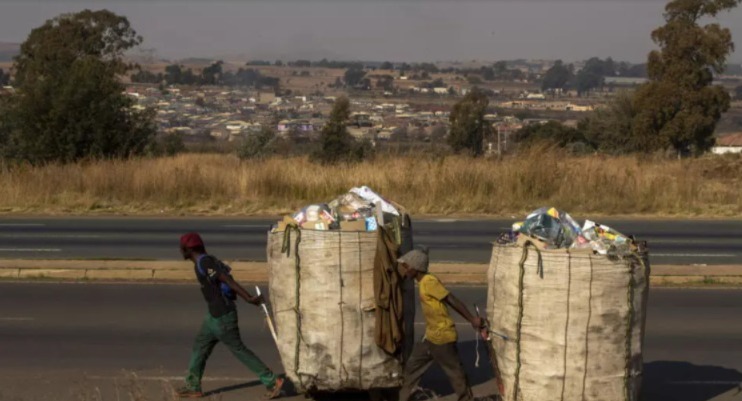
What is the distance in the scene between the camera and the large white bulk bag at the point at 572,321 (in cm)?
687

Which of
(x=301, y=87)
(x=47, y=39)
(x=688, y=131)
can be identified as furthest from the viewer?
(x=301, y=87)

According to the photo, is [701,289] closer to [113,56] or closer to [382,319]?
[382,319]

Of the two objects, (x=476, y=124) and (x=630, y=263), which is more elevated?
(x=630, y=263)

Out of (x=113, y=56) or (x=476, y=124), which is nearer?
(x=476, y=124)

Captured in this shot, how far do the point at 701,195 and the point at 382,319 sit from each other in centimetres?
1954

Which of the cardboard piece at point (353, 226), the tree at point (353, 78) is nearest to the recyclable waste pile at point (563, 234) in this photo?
the cardboard piece at point (353, 226)

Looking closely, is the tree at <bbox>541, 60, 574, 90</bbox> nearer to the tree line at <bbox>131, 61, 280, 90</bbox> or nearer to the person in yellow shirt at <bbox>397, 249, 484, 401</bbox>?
the tree line at <bbox>131, 61, 280, 90</bbox>

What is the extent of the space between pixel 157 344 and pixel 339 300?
316 centimetres

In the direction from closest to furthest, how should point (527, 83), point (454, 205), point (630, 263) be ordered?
1. point (630, 263)
2. point (454, 205)
3. point (527, 83)

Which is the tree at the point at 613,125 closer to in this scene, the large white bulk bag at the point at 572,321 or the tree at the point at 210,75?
the large white bulk bag at the point at 572,321

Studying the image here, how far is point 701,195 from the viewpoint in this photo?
25.6 m

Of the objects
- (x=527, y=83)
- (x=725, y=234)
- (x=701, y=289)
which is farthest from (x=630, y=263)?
(x=527, y=83)

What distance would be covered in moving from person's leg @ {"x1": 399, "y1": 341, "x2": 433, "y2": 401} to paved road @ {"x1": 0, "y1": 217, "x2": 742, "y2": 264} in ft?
27.3

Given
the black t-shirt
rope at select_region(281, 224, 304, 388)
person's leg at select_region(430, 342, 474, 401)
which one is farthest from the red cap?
person's leg at select_region(430, 342, 474, 401)
